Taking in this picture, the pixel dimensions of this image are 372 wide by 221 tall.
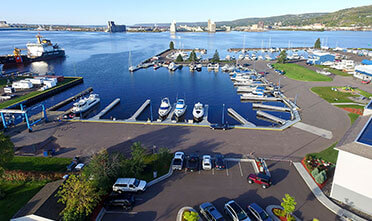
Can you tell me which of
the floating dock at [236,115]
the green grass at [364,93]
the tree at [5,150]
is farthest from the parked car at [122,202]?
the green grass at [364,93]

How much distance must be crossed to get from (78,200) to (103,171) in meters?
3.72

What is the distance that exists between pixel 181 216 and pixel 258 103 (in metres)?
39.9

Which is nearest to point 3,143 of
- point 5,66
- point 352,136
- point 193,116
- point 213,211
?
point 213,211

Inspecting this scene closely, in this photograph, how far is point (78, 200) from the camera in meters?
17.5

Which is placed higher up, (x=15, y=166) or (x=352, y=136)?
(x=352, y=136)

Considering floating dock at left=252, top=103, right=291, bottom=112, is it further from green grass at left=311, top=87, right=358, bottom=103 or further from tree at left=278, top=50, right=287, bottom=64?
tree at left=278, top=50, right=287, bottom=64

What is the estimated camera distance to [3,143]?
72.0 feet

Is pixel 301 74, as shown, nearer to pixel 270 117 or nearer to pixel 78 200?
pixel 270 117

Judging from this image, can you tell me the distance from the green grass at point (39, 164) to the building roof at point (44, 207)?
591cm

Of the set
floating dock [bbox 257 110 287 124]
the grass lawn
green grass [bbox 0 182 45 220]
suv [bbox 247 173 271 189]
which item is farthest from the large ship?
suv [bbox 247 173 271 189]

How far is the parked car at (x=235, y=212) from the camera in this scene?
1736cm

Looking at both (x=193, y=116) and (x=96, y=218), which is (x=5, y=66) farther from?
(x=96, y=218)

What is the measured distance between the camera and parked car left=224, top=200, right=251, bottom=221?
57.0ft

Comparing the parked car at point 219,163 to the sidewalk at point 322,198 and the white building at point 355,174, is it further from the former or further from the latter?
the white building at point 355,174
